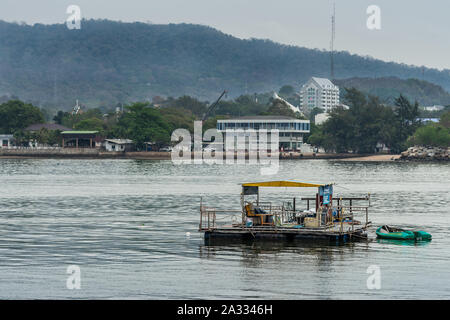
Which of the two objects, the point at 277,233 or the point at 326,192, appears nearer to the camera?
the point at 277,233

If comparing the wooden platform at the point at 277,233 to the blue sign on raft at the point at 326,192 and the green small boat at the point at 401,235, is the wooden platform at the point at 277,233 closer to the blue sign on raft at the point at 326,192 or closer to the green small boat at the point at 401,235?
the blue sign on raft at the point at 326,192

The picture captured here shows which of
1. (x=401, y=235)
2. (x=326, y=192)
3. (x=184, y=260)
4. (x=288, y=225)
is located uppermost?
(x=326, y=192)

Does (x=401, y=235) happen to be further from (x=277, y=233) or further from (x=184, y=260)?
(x=184, y=260)

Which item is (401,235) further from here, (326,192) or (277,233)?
(277,233)

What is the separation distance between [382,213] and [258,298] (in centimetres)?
3587

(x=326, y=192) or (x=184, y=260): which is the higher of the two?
(x=326, y=192)

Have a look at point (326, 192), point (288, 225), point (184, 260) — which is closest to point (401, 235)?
point (326, 192)

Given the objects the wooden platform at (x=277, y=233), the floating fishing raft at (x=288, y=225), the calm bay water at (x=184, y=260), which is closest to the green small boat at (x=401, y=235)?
the calm bay water at (x=184, y=260)

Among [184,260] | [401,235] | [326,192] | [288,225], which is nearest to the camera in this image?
[184,260]

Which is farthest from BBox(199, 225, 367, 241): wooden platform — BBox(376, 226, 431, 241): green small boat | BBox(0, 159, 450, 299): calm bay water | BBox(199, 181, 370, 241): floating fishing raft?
BBox(376, 226, 431, 241): green small boat

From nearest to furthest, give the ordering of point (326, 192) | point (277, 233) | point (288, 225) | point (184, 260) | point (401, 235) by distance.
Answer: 1. point (184, 260)
2. point (277, 233)
3. point (288, 225)
4. point (326, 192)
5. point (401, 235)

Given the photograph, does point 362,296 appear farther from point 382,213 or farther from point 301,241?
point 382,213

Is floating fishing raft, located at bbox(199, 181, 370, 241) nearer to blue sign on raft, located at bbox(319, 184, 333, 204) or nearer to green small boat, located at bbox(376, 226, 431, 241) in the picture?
blue sign on raft, located at bbox(319, 184, 333, 204)

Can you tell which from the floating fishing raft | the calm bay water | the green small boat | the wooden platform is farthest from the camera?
the green small boat
